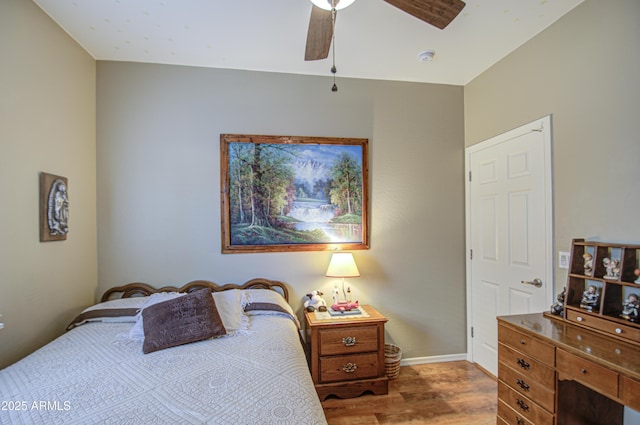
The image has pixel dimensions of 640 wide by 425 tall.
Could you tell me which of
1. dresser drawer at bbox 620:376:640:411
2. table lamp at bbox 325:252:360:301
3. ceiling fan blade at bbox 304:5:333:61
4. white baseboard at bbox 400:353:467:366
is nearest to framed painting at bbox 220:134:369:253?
table lamp at bbox 325:252:360:301

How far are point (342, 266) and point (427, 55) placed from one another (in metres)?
1.91

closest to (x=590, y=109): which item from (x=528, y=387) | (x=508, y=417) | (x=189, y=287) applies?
(x=528, y=387)

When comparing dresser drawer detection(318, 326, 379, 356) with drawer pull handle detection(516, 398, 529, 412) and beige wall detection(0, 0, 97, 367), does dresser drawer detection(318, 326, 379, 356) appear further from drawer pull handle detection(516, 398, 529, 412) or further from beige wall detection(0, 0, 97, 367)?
beige wall detection(0, 0, 97, 367)

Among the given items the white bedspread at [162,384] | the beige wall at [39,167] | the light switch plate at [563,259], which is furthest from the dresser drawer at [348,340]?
the beige wall at [39,167]

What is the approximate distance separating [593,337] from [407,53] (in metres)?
2.29

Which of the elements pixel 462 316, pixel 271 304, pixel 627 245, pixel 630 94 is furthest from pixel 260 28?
pixel 462 316

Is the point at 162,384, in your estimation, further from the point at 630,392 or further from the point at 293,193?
the point at 630,392

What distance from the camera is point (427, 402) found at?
2.33 metres

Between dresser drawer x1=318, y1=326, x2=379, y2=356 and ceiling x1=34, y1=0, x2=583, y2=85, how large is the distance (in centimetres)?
228

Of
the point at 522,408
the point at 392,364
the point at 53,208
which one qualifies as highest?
the point at 53,208

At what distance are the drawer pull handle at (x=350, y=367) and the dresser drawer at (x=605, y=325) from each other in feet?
4.91

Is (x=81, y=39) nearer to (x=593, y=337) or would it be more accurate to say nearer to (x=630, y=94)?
(x=630, y=94)

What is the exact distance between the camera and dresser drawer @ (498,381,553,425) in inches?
62.1

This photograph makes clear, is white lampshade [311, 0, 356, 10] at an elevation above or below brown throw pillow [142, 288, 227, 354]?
above
